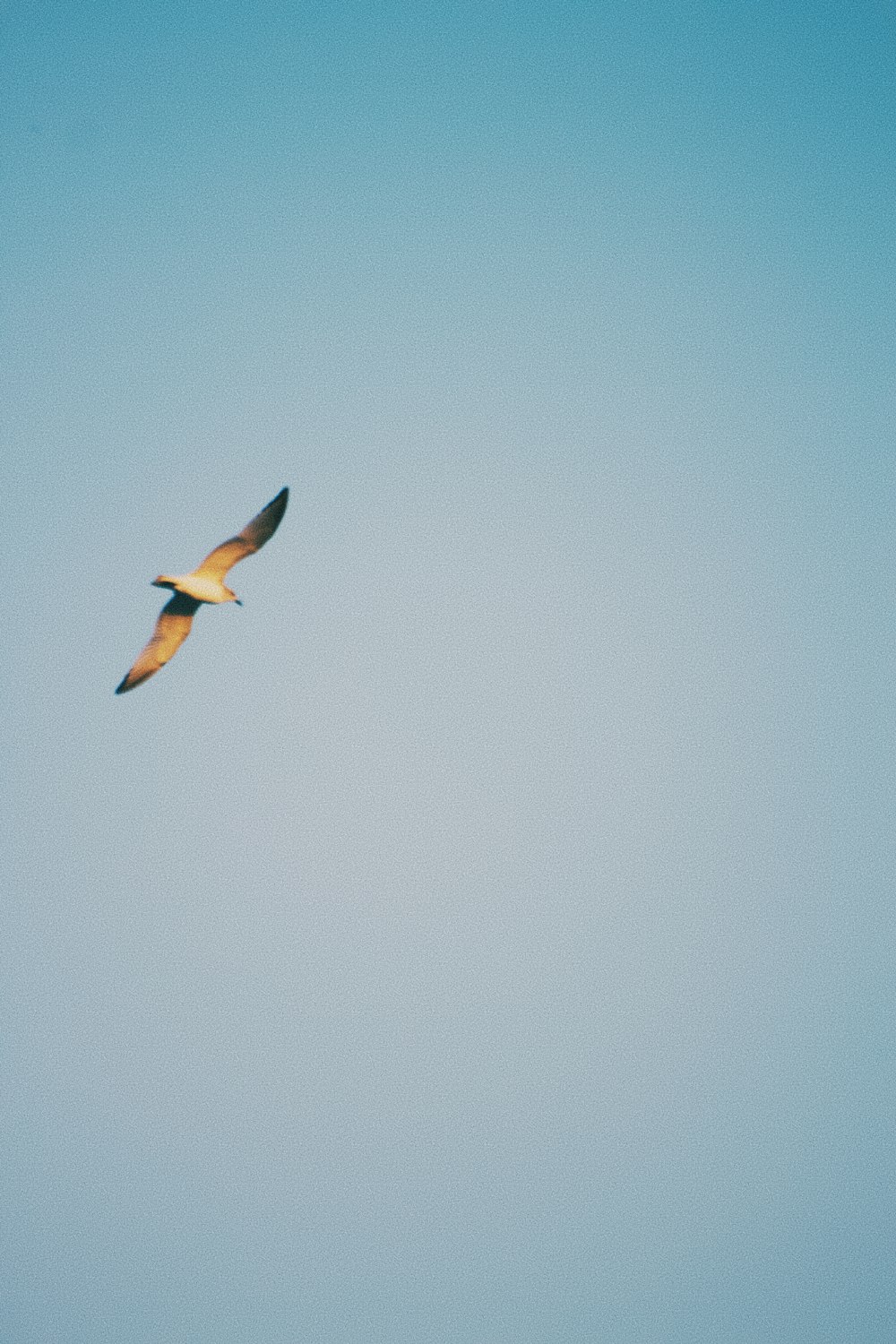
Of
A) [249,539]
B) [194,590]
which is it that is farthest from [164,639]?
[249,539]

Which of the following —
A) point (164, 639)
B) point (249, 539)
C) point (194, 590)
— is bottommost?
point (164, 639)

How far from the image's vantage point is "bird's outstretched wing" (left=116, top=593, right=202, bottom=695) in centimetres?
474

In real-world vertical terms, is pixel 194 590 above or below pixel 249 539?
below

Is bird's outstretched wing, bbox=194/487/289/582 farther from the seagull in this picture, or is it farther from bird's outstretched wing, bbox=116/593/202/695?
bird's outstretched wing, bbox=116/593/202/695

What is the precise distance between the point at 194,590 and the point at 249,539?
1.27 feet

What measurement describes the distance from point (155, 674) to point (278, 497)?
53.7 inches

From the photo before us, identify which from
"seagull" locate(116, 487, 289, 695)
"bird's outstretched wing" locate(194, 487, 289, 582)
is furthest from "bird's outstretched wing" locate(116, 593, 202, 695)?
"bird's outstretched wing" locate(194, 487, 289, 582)

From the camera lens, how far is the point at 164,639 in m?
4.88

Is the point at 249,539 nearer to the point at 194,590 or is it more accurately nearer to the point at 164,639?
the point at 194,590

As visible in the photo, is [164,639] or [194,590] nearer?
[194,590]

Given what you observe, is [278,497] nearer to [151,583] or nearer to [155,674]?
[151,583]

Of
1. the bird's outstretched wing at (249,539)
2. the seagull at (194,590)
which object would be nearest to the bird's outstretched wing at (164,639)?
the seagull at (194,590)

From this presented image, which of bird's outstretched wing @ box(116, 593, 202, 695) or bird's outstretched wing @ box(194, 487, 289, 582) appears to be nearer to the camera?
bird's outstretched wing @ box(194, 487, 289, 582)

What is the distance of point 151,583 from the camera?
14.6 feet
